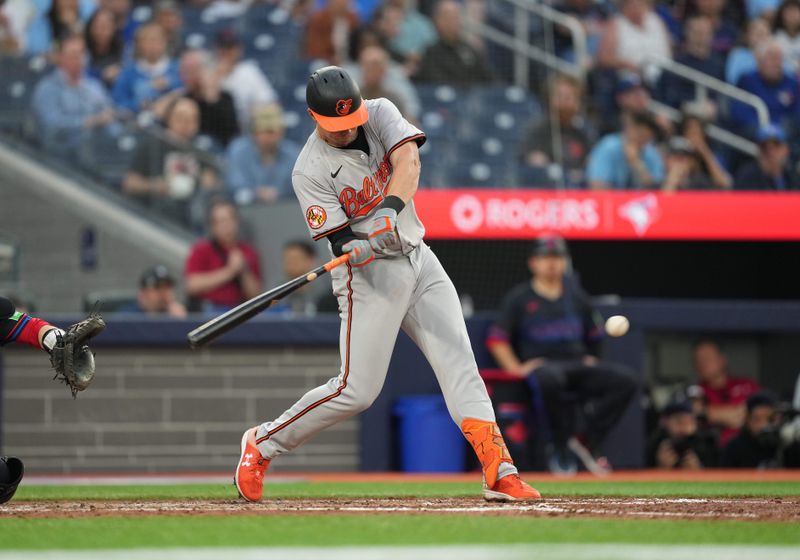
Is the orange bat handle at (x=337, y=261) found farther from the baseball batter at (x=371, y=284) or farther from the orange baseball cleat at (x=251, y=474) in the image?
the orange baseball cleat at (x=251, y=474)

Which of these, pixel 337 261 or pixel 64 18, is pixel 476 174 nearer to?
pixel 64 18

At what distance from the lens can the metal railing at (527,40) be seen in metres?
13.7

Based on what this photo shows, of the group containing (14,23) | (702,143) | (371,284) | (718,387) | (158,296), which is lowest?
(718,387)

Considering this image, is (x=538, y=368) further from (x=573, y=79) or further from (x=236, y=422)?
(x=573, y=79)

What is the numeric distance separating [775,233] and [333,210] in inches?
304

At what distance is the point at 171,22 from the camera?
42.7 ft

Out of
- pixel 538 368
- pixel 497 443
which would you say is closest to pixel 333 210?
pixel 497 443

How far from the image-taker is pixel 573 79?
1338 cm

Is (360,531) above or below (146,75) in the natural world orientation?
below

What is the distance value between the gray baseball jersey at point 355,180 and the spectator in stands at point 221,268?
4945mm

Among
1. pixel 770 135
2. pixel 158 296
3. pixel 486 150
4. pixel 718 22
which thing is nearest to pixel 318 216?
pixel 158 296

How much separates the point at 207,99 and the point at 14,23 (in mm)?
1915

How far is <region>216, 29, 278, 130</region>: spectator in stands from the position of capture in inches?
488

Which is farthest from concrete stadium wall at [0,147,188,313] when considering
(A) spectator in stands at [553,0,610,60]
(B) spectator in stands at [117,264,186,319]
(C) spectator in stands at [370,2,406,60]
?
(A) spectator in stands at [553,0,610,60]
